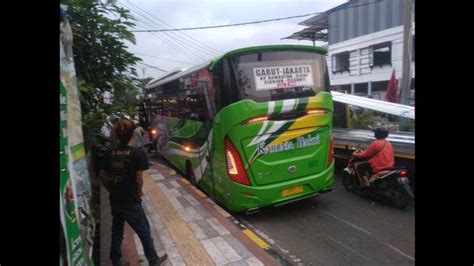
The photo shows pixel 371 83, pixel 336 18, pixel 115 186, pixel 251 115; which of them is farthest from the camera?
pixel 336 18

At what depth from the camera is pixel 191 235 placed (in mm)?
5414

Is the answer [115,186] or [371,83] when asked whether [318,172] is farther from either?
[371,83]

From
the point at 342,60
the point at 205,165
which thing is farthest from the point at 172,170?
the point at 342,60

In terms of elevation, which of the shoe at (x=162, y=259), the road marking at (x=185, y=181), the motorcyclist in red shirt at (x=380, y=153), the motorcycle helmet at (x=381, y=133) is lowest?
the road marking at (x=185, y=181)

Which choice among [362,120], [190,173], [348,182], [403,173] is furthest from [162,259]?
[362,120]

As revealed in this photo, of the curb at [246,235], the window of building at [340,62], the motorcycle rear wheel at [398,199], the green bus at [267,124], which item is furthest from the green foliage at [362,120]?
the window of building at [340,62]

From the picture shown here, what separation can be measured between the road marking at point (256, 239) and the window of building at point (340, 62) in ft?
82.8

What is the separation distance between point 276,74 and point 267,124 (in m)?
0.87

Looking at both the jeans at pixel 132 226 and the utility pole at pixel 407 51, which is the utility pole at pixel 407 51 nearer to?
the utility pole at pixel 407 51

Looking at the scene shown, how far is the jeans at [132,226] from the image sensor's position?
4051 mm

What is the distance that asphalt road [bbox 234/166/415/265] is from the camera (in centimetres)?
484

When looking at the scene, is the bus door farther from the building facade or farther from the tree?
the building facade
